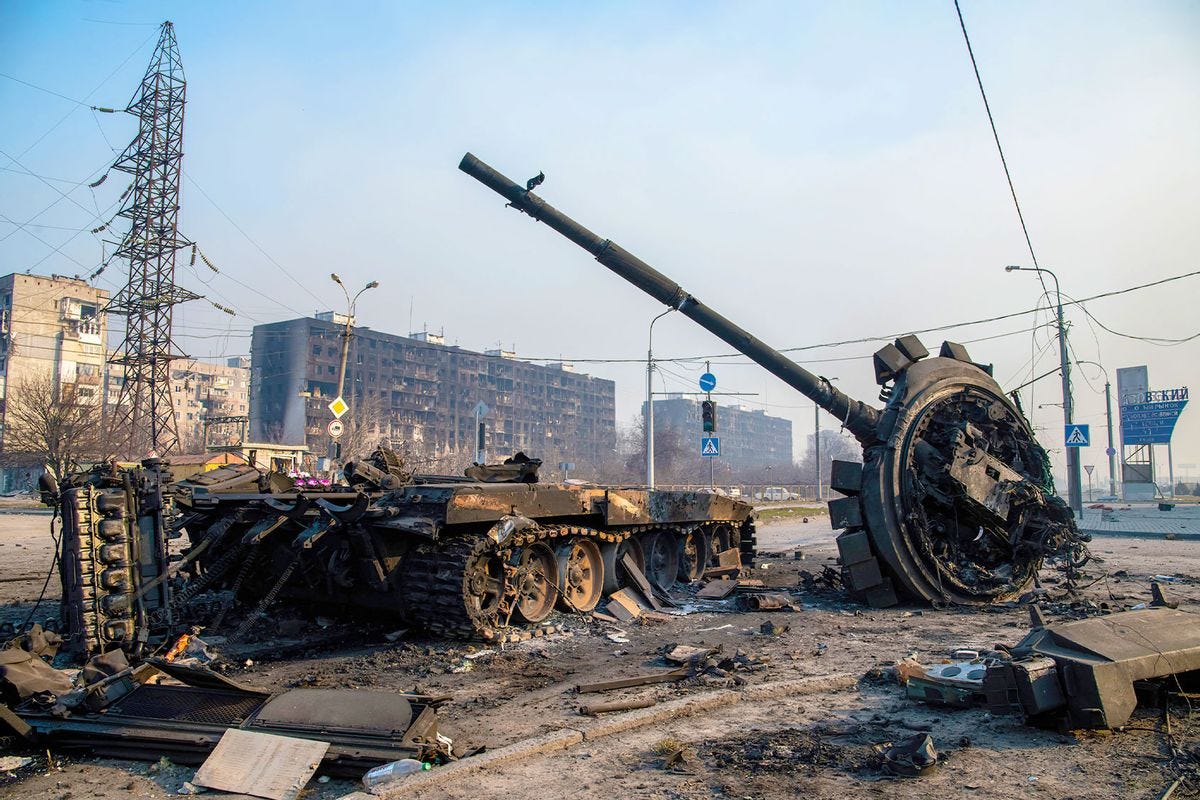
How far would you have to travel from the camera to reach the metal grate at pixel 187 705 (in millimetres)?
4934

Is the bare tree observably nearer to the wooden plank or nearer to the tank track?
the tank track

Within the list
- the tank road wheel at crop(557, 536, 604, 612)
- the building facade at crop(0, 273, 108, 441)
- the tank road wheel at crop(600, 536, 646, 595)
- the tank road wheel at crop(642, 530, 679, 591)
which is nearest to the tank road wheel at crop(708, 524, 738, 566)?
the tank road wheel at crop(642, 530, 679, 591)

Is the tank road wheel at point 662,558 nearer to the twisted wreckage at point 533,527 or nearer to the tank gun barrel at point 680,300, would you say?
the twisted wreckage at point 533,527

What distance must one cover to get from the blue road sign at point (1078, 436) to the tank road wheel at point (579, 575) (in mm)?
16995

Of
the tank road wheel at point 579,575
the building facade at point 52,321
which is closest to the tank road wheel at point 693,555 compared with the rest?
the tank road wheel at point 579,575

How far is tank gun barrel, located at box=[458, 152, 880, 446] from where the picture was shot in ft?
34.4

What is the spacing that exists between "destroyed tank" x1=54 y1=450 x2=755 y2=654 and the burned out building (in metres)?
39.8

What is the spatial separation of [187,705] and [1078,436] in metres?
22.8

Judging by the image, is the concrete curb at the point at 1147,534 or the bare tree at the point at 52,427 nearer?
the concrete curb at the point at 1147,534

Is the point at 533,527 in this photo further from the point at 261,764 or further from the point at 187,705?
the point at 261,764

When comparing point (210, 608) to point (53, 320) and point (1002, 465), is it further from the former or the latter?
point (53, 320)

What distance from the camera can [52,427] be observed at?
26953 millimetres

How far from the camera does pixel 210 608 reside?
9.63 metres

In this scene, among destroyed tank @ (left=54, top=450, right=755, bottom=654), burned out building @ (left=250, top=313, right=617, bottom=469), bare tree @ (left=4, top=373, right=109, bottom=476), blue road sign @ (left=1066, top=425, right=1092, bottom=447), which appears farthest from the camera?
burned out building @ (left=250, top=313, right=617, bottom=469)
